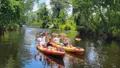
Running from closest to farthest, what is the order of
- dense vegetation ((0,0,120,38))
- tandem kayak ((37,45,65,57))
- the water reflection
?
the water reflection, tandem kayak ((37,45,65,57)), dense vegetation ((0,0,120,38))

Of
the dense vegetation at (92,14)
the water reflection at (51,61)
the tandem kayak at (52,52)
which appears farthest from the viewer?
the dense vegetation at (92,14)

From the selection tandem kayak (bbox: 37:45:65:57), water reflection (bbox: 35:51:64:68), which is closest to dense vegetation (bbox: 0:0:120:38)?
tandem kayak (bbox: 37:45:65:57)

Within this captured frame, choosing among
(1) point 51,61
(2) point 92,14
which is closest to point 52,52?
(1) point 51,61

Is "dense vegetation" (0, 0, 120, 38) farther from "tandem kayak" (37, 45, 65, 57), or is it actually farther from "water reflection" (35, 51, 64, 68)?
"water reflection" (35, 51, 64, 68)

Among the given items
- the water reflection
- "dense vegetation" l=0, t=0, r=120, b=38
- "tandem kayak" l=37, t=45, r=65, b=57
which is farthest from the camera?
"dense vegetation" l=0, t=0, r=120, b=38

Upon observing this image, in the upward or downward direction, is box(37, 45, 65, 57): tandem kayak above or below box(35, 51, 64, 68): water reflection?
above

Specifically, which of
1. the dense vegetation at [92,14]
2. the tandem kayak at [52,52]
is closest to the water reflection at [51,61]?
the tandem kayak at [52,52]

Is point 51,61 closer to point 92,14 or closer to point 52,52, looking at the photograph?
point 52,52

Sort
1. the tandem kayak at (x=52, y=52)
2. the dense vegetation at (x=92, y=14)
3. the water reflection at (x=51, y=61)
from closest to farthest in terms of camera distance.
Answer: the water reflection at (x=51, y=61) < the tandem kayak at (x=52, y=52) < the dense vegetation at (x=92, y=14)

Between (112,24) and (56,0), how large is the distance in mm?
64313

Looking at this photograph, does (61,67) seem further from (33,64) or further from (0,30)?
(0,30)

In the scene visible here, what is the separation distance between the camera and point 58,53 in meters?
22.5

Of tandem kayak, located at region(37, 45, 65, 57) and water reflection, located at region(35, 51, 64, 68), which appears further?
tandem kayak, located at region(37, 45, 65, 57)

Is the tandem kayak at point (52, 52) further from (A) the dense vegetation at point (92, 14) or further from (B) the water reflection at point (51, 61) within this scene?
(A) the dense vegetation at point (92, 14)
